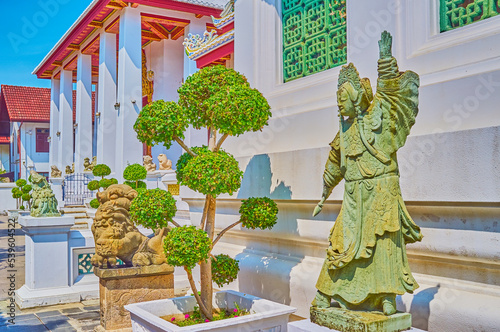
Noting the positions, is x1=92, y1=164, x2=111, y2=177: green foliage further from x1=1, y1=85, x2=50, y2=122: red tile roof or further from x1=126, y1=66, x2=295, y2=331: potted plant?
x1=1, y1=85, x2=50, y2=122: red tile roof

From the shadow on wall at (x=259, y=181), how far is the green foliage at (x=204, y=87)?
0.98 m

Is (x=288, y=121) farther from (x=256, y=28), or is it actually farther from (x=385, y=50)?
(x=385, y=50)

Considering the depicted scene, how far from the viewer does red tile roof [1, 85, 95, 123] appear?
98.5ft

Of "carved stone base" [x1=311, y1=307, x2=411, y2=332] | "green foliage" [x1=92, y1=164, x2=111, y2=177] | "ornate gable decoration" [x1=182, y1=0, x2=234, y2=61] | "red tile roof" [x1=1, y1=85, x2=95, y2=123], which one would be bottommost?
"carved stone base" [x1=311, y1=307, x2=411, y2=332]

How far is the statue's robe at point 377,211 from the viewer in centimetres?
293

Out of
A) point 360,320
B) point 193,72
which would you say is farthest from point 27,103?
point 360,320

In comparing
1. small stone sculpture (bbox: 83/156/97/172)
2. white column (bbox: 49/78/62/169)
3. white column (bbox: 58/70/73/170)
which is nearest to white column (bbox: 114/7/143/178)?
small stone sculpture (bbox: 83/156/97/172)

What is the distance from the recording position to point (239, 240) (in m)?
5.71

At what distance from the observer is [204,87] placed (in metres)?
4.26

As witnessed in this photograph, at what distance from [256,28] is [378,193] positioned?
3408 mm

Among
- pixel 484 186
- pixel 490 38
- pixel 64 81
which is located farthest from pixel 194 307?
pixel 64 81

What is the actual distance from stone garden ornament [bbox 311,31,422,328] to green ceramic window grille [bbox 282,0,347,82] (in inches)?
73.1

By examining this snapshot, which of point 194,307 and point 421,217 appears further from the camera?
point 194,307

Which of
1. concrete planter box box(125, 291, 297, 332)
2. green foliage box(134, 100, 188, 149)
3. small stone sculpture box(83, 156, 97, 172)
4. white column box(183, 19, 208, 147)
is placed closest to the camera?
concrete planter box box(125, 291, 297, 332)
